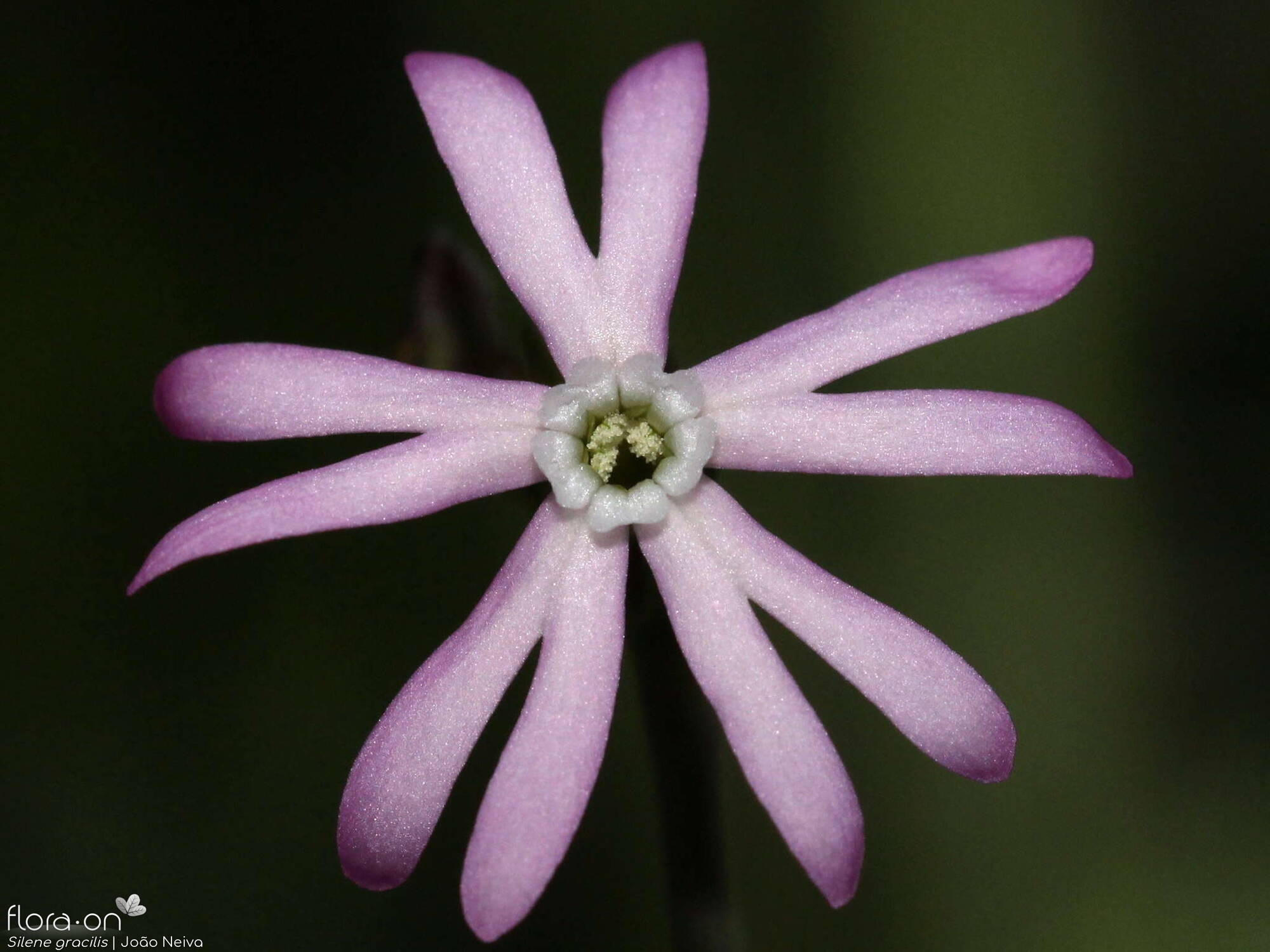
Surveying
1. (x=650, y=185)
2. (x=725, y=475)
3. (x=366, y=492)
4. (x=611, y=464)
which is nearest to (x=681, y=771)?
(x=611, y=464)

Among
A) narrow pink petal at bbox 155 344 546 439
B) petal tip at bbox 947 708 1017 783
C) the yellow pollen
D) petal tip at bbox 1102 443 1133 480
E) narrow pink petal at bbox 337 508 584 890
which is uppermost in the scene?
narrow pink petal at bbox 155 344 546 439

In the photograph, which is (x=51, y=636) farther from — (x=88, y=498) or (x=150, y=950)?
(x=150, y=950)

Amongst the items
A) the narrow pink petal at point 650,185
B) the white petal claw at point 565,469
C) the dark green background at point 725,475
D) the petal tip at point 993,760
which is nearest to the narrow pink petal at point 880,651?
the petal tip at point 993,760

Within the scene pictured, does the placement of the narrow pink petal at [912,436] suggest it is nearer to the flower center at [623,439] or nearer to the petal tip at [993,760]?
the flower center at [623,439]

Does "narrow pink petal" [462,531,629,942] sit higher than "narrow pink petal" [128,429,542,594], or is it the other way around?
"narrow pink petal" [128,429,542,594]

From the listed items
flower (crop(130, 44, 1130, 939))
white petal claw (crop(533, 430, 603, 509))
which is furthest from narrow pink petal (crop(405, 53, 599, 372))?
white petal claw (crop(533, 430, 603, 509))

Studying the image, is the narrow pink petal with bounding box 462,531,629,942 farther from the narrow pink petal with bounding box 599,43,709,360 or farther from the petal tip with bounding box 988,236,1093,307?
the petal tip with bounding box 988,236,1093,307
